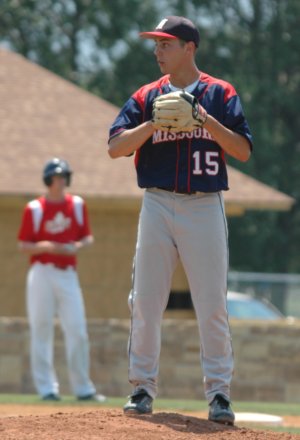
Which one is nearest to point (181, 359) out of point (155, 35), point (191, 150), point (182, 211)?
point (182, 211)

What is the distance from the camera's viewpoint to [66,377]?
15.3m

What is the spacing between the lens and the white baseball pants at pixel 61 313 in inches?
480

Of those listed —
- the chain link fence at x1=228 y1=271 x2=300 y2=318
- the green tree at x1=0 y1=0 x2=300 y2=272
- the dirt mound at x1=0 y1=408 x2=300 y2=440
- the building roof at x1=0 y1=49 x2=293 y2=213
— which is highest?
the green tree at x1=0 y1=0 x2=300 y2=272

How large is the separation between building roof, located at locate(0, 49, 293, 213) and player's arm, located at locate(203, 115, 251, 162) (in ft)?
35.4

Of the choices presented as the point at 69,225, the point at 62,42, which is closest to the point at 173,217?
the point at 69,225

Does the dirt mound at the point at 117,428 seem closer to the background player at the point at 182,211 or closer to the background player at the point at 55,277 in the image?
the background player at the point at 182,211

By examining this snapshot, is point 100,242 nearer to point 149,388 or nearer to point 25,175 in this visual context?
point 25,175

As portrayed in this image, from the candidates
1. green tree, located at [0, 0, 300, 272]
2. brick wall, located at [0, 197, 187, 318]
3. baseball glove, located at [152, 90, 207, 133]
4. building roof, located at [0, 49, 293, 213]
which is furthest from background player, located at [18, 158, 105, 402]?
green tree, located at [0, 0, 300, 272]

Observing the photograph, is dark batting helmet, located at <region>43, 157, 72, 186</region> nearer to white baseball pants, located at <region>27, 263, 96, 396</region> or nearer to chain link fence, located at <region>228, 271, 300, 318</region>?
white baseball pants, located at <region>27, 263, 96, 396</region>

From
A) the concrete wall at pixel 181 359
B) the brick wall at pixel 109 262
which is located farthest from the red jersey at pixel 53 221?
the brick wall at pixel 109 262

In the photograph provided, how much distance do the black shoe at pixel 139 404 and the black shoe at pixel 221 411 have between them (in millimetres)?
343

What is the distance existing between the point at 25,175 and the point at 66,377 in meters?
4.12

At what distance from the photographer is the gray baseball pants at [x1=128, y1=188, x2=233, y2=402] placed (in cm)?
736

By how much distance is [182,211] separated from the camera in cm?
736
